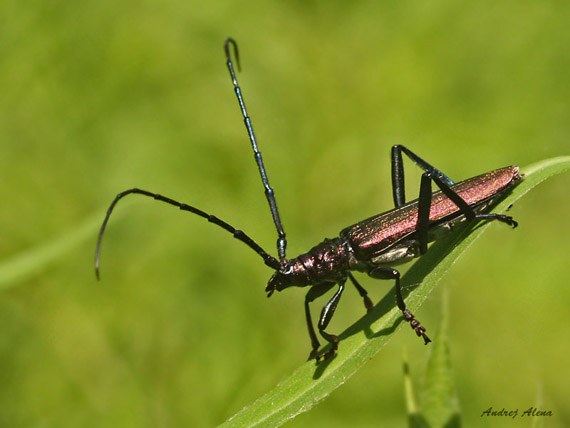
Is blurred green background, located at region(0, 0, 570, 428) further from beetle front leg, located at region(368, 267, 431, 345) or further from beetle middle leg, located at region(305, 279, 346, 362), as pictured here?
A: beetle front leg, located at region(368, 267, 431, 345)

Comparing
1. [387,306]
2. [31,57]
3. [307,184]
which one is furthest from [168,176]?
[387,306]

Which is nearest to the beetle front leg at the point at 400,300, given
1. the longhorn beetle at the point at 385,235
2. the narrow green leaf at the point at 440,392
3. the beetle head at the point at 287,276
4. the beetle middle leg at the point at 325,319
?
the longhorn beetle at the point at 385,235

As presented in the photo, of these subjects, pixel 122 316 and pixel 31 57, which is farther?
pixel 31 57

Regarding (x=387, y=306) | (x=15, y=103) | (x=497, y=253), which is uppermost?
(x=15, y=103)

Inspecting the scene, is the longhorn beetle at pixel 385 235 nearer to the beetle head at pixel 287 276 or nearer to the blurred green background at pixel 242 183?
the beetle head at pixel 287 276

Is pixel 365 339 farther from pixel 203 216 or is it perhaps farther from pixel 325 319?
pixel 203 216

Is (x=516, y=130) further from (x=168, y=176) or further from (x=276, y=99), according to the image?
(x=168, y=176)

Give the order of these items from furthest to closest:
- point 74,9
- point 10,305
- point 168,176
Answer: point 74,9 < point 168,176 < point 10,305

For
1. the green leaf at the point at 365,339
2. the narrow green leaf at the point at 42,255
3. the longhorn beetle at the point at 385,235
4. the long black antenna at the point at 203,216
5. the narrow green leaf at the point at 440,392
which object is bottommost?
the narrow green leaf at the point at 440,392
